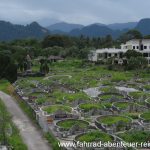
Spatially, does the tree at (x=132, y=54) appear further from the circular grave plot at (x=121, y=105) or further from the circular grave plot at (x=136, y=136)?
the circular grave plot at (x=136, y=136)

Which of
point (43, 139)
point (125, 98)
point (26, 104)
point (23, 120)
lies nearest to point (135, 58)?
point (125, 98)

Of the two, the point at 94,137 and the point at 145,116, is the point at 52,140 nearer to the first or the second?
the point at 94,137

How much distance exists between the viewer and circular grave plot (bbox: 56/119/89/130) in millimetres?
29055

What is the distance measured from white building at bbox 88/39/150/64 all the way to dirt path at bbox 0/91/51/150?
131 feet

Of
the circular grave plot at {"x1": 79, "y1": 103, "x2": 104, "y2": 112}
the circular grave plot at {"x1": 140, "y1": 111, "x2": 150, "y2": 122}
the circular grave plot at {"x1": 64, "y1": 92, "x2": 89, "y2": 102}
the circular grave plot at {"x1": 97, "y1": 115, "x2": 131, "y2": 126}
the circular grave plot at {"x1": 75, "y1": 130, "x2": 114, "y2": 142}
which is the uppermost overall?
the circular grave plot at {"x1": 64, "y1": 92, "x2": 89, "y2": 102}

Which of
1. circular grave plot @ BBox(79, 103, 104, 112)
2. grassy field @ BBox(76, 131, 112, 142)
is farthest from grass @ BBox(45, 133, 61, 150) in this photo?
circular grave plot @ BBox(79, 103, 104, 112)

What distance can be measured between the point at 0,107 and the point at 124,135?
1640 cm

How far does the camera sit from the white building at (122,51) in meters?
78.0

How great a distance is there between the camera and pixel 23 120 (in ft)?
113

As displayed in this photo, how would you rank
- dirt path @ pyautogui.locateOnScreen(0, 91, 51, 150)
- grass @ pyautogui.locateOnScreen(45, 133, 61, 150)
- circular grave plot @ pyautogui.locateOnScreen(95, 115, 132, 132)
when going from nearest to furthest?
grass @ pyautogui.locateOnScreen(45, 133, 61, 150) → dirt path @ pyautogui.locateOnScreen(0, 91, 51, 150) → circular grave plot @ pyautogui.locateOnScreen(95, 115, 132, 132)

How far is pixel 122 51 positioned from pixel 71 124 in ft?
168

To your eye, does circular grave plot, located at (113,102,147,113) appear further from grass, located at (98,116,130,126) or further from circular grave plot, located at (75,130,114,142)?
circular grave plot, located at (75,130,114,142)

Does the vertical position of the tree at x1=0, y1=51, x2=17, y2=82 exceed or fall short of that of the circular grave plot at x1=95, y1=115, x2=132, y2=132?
it exceeds it

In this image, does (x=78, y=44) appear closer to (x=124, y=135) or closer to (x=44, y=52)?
(x=44, y=52)
